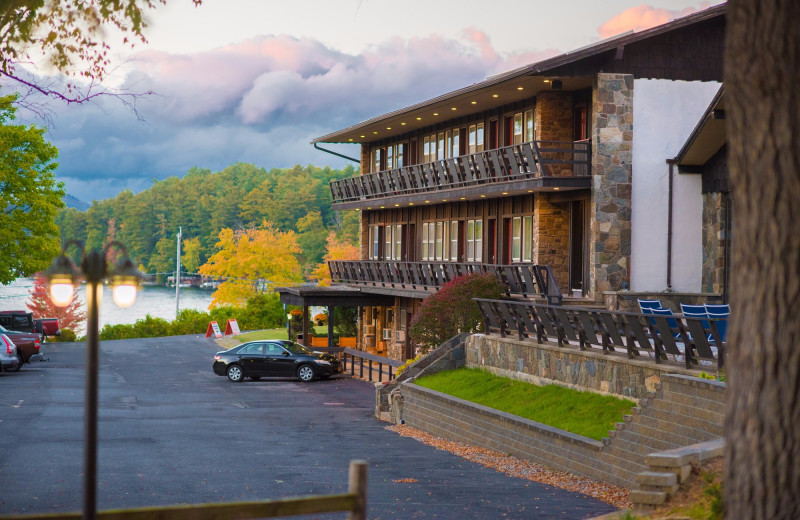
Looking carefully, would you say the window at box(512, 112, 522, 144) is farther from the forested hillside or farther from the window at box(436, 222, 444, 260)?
the forested hillside

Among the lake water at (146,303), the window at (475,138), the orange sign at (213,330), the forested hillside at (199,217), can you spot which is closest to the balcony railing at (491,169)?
the window at (475,138)

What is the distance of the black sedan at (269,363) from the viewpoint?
34781 millimetres

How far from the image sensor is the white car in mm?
34938

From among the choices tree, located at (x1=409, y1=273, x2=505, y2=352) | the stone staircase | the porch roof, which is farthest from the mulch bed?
the porch roof

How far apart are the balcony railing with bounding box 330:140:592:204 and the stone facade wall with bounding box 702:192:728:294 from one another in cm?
352

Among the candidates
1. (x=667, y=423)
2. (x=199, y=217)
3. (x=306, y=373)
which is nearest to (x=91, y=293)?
(x=667, y=423)

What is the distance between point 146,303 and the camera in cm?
13225

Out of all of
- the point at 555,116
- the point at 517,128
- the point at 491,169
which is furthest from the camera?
the point at 517,128

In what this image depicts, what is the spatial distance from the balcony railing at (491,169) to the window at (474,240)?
1.96 m

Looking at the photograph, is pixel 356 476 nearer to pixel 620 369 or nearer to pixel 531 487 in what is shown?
pixel 531 487

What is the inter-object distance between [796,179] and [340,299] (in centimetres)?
3499

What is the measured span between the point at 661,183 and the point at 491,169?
20.1 ft

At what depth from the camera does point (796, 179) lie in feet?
18.3

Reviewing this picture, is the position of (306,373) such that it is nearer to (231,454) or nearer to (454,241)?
(454,241)
